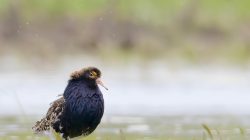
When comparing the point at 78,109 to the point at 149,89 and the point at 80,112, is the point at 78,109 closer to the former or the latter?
the point at 80,112

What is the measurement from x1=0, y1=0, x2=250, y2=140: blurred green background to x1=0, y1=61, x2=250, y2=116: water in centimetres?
1

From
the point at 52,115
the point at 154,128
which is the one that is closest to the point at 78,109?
the point at 52,115

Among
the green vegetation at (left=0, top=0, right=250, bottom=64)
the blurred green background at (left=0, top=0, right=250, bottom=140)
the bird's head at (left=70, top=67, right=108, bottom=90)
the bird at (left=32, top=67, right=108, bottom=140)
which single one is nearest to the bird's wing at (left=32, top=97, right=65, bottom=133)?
the bird at (left=32, top=67, right=108, bottom=140)

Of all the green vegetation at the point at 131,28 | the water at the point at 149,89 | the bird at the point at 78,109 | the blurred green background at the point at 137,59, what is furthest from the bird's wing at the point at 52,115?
the green vegetation at the point at 131,28

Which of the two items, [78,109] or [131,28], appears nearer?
[78,109]

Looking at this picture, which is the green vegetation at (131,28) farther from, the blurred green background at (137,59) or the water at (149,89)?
the water at (149,89)

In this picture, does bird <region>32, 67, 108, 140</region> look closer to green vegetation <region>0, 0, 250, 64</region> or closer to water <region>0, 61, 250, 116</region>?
water <region>0, 61, 250, 116</region>

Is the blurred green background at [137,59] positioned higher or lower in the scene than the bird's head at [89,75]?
higher

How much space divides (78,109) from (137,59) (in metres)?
9.62

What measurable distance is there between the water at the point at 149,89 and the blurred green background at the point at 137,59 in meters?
0.01

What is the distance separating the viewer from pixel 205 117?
12922 mm

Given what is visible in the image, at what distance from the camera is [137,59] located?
18.8 metres

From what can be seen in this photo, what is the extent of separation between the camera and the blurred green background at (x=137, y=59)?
13.2 meters

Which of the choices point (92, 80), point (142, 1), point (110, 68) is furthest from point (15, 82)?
point (92, 80)
